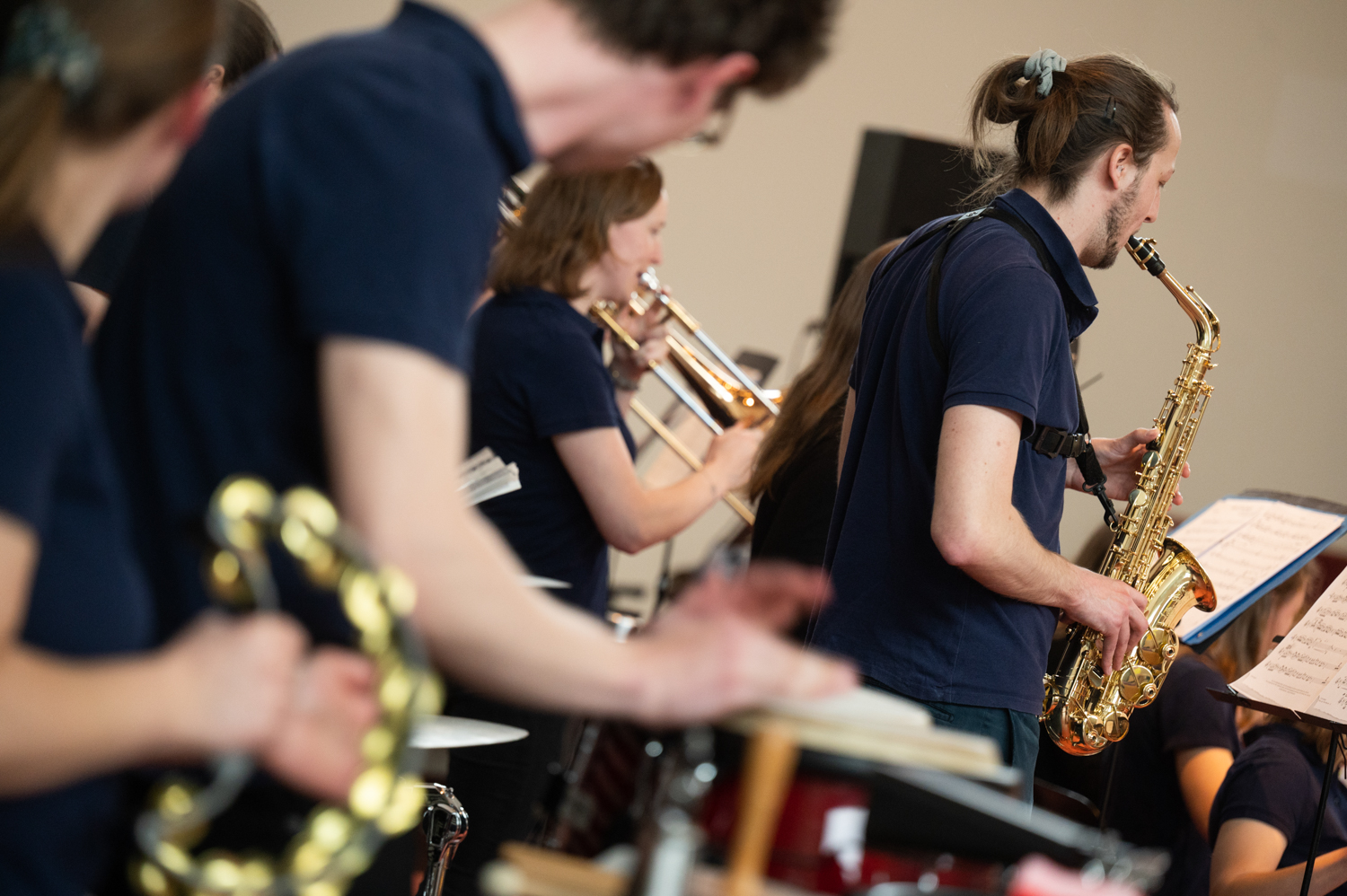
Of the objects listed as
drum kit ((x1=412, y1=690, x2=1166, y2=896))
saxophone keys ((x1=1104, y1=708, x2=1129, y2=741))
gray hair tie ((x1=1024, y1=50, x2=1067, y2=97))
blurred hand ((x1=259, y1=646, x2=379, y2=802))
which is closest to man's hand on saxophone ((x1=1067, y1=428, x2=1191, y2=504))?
saxophone keys ((x1=1104, y1=708, x2=1129, y2=741))

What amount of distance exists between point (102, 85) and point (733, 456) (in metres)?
2.02

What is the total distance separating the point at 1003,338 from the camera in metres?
1.69

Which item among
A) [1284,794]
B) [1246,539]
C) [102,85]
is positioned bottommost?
[1284,794]

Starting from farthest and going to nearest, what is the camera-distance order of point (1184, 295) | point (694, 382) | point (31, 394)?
point (694, 382), point (1184, 295), point (31, 394)

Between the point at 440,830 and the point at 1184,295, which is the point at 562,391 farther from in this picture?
the point at 1184,295

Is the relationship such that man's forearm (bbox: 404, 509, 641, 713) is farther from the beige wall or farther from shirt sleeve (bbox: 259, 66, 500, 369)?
the beige wall

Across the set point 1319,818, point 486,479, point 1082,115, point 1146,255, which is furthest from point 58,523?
point 1146,255

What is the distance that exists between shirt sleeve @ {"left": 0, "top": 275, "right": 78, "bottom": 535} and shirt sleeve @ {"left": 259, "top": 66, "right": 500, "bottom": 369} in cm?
15

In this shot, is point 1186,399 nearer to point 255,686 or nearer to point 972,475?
point 972,475

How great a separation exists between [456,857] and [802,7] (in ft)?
5.87

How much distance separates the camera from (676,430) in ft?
10.7

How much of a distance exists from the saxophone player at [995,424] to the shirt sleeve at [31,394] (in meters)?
1.19

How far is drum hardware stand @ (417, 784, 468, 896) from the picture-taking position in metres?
1.83

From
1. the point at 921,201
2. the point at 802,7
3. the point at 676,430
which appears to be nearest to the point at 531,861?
the point at 802,7
